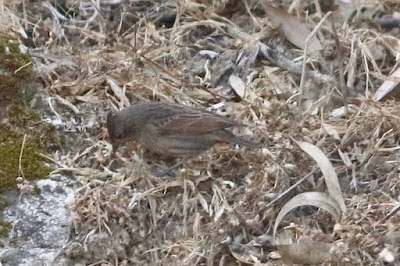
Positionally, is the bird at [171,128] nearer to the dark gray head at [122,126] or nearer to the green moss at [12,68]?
the dark gray head at [122,126]

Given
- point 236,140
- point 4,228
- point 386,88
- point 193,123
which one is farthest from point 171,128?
point 386,88

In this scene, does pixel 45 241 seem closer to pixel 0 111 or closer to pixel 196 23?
pixel 0 111

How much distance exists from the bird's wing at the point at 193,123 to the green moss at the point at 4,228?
1302mm

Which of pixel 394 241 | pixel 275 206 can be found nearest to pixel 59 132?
pixel 275 206

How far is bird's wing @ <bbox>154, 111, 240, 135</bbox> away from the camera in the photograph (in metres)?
5.55

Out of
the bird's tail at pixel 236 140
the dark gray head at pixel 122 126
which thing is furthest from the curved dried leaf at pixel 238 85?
the dark gray head at pixel 122 126

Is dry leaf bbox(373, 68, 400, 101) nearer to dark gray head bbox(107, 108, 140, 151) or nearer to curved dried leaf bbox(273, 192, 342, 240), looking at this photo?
curved dried leaf bbox(273, 192, 342, 240)

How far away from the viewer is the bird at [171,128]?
5539mm

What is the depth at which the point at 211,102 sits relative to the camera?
20.2ft

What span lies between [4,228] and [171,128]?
55.7 inches

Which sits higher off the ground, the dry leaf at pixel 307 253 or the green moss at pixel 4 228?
the dry leaf at pixel 307 253

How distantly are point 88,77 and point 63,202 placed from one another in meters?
1.33

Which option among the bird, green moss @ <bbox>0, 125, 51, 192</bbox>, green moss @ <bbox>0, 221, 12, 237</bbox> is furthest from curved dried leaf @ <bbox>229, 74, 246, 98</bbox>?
green moss @ <bbox>0, 221, 12, 237</bbox>

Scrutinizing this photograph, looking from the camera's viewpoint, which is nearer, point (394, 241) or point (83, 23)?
point (394, 241)
